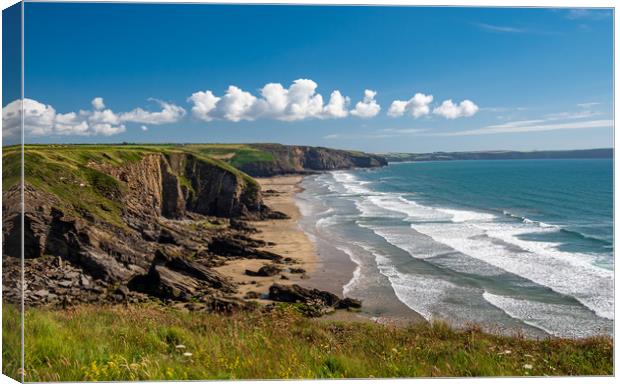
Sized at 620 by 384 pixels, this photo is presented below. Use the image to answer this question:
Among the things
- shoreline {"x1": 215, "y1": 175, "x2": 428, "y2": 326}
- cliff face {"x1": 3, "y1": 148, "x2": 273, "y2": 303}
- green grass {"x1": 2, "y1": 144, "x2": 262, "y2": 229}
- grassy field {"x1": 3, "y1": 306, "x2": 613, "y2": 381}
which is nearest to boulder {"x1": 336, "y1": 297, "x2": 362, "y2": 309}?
shoreline {"x1": 215, "y1": 175, "x2": 428, "y2": 326}

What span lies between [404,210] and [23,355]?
57498 millimetres

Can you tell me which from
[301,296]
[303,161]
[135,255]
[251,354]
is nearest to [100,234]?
[135,255]

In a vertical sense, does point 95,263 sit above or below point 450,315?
above

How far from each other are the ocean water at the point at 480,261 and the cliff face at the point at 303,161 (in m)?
60.6

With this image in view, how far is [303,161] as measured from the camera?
151m

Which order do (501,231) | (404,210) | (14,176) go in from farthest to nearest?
(404,210) < (501,231) < (14,176)

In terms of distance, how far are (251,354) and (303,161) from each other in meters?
145

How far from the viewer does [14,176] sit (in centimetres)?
697

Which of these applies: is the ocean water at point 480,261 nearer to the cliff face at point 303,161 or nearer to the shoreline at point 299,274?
the shoreline at point 299,274

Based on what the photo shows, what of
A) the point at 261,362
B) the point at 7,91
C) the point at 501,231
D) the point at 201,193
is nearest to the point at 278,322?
the point at 261,362

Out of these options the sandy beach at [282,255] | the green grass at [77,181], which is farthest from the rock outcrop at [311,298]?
the green grass at [77,181]

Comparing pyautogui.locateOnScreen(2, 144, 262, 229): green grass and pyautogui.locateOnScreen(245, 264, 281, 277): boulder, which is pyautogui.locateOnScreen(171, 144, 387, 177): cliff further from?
pyautogui.locateOnScreen(245, 264, 281, 277): boulder

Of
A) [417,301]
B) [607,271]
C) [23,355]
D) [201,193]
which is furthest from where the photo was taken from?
[201,193]

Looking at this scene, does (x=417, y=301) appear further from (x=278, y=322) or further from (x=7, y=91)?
(x=7, y=91)
